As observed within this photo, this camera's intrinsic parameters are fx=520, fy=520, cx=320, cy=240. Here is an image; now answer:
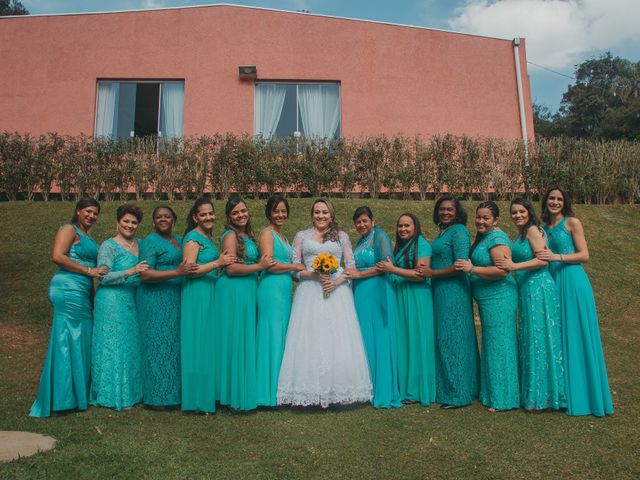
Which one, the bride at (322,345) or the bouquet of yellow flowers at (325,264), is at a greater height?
the bouquet of yellow flowers at (325,264)

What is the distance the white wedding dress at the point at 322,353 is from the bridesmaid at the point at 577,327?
1968 millimetres

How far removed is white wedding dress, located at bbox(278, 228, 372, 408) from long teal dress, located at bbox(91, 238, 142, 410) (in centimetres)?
156

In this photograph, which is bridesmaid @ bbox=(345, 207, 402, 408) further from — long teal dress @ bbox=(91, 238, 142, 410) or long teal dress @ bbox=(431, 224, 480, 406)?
long teal dress @ bbox=(91, 238, 142, 410)

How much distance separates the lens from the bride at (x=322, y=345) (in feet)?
16.6

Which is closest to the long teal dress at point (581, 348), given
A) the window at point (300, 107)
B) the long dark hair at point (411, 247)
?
the long dark hair at point (411, 247)

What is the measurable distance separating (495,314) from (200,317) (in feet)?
9.74

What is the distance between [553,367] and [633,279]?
5.99m

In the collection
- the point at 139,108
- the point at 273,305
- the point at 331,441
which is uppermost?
the point at 139,108

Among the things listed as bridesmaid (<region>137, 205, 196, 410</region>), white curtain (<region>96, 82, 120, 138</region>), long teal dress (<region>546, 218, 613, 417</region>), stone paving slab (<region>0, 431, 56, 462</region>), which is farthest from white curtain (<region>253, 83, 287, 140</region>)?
stone paving slab (<region>0, 431, 56, 462</region>)

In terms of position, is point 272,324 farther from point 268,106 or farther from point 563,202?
point 268,106

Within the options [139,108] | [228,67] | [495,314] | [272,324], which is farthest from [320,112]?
[495,314]

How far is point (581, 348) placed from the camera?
5051mm

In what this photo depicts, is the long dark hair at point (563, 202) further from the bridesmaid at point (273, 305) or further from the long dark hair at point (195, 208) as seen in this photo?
the long dark hair at point (195, 208)

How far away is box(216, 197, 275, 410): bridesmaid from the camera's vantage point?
512 centimetres
